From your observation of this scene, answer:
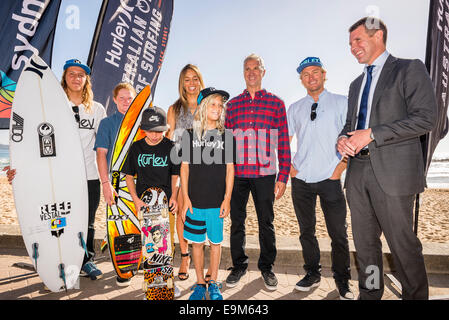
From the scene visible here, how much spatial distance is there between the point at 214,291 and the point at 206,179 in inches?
45.2

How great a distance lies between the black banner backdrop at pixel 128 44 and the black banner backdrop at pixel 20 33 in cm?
82

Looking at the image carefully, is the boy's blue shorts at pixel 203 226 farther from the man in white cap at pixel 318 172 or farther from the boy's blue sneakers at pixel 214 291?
the man in white cap at pixel 318 172

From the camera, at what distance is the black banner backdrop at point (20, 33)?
379cm

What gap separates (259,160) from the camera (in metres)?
2.64

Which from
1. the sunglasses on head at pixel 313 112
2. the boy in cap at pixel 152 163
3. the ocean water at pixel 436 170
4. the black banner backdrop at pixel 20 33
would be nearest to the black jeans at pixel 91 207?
the boy in cap at pixel 152 163

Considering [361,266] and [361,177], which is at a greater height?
[361,177]

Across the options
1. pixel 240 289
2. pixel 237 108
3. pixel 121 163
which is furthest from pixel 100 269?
pixel 237 108

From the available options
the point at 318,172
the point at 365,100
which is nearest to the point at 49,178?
the point at 318,172

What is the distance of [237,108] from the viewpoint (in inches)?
109
